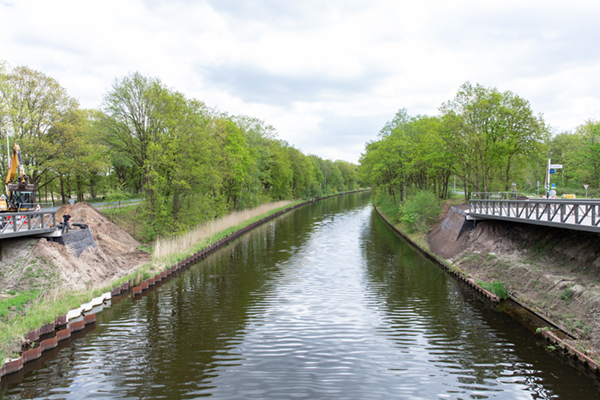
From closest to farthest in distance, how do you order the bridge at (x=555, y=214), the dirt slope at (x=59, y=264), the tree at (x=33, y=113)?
the bridge at (x=555, y=214)
the dirt slope at (x=59, y=264)
the tree at (x=33, y=113)

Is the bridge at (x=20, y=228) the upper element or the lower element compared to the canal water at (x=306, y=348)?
upper

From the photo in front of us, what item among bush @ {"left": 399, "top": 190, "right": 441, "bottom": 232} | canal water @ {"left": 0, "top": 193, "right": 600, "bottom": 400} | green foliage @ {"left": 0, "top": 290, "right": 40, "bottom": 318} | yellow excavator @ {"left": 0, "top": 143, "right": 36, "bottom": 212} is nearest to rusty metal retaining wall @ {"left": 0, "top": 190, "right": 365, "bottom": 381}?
canal water @ {"left": 0, "top": 193, "right": 600, "bottom": 400}

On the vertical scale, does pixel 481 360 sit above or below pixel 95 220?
below

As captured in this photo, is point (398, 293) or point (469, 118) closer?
point (398, 293)

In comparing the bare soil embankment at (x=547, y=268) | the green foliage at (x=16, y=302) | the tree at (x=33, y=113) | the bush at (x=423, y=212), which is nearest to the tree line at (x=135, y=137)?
the tree at (x=33, y=113)

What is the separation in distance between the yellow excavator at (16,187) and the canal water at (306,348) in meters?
10.6

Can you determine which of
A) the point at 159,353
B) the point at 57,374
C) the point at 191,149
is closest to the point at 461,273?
the point at 159,353

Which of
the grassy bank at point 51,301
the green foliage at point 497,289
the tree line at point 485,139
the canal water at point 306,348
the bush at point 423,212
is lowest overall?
the canal water at point 306,348

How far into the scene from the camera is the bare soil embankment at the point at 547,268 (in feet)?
34.0

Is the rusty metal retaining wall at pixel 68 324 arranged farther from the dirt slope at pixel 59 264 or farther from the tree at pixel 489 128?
Result: the tree at pixel 489 128

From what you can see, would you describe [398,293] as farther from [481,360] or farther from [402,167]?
[402,167]

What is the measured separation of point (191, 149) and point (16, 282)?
49.3 feet

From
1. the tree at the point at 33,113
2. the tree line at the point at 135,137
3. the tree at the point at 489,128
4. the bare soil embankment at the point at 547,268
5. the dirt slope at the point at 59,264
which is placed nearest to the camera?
the bare soil embankment at the point at 547,268

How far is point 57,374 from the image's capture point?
922 cm
